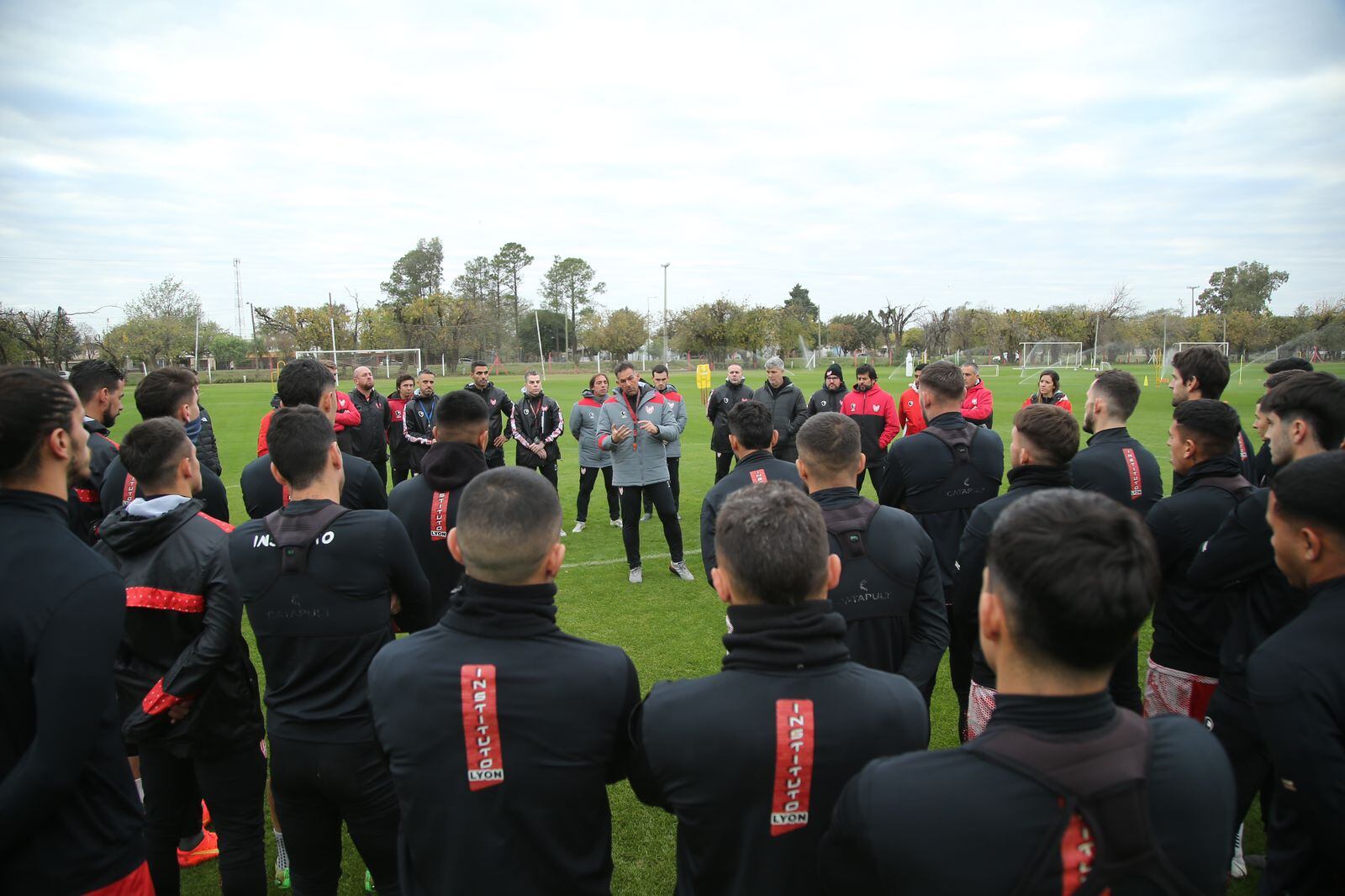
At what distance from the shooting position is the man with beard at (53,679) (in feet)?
6.04

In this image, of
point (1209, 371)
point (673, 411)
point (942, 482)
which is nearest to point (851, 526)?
point (942, 482)

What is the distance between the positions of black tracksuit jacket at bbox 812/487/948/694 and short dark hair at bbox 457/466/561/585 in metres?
1.49

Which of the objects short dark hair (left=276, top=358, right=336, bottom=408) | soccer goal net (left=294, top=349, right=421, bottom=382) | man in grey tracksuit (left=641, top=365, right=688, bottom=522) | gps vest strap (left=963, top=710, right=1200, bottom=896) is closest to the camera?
gps vest strap (left=963, top=710, right=1200, bottom=896)

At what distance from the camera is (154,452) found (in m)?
3.01

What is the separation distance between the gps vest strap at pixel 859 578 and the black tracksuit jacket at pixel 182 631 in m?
2.34

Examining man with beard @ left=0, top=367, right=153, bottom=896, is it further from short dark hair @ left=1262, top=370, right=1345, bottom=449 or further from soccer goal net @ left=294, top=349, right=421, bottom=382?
soccer goal net @ left=294, top=349, right=421, bottom=382

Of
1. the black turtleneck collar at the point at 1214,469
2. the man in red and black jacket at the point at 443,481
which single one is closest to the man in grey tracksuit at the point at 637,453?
the man in red and black jacket at the point at 443,481

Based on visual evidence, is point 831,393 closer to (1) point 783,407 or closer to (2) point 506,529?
(1) point 783,407

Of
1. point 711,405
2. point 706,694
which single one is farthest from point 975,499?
point 711,405

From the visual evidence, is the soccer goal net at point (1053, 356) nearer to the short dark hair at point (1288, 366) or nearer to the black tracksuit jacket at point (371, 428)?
the short dark hair at point (1288, 366)

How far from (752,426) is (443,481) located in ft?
5.95

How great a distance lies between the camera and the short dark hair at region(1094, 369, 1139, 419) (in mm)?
4613

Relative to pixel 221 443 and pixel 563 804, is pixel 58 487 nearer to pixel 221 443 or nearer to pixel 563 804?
pixel 563 804

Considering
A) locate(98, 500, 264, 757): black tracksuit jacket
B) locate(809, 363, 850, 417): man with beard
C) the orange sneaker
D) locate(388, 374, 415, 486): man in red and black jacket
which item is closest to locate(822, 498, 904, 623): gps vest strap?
locate(98, 500, 264, 757): black tracksuit jacket
